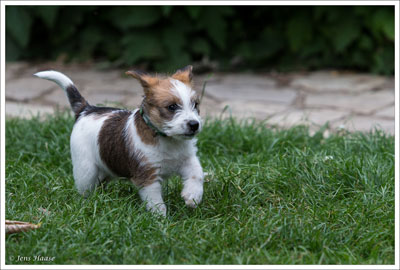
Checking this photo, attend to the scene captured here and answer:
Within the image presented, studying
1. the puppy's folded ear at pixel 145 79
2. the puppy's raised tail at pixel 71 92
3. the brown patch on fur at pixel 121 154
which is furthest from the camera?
the puppy's raised tail at pixel 71 92

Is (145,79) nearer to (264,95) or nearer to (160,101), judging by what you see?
(160,101)

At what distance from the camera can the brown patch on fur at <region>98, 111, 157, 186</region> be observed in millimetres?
3993

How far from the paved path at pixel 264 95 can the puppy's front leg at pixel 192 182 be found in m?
2.27

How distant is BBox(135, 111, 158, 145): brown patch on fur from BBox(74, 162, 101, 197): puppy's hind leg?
503 millimetres

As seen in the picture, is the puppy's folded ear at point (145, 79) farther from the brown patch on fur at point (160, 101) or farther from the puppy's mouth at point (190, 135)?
the puppy's mouth at point (190, 135)

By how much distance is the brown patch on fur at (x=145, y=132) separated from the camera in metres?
3.98

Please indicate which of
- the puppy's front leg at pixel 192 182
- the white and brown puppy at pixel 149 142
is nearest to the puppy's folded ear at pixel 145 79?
the white and brown puppy at pixel 149 142

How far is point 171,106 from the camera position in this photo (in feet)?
12.5

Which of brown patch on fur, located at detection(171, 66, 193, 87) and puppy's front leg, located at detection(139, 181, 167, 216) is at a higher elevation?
brown patch on fur, located at detection(171, 66, 193, 87)

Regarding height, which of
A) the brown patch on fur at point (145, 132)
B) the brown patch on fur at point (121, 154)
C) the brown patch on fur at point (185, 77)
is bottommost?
the brown patch on fur at point (121, 154)

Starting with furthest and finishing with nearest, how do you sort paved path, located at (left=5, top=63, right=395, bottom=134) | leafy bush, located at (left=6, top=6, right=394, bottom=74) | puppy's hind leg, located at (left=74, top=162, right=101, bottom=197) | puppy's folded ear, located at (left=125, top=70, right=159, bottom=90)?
1. leafy bush, located at (left=6, top=6, right=394, bottom=74)
2. paved path, located at (left=5, top=63, right=395, bottom=134)
3. puppy's hind leg, located at (left=74, top=162, right=101, bottom=197)
4. puppy's folded ear, located at (left=125, top=70, right=159, bottom=90)

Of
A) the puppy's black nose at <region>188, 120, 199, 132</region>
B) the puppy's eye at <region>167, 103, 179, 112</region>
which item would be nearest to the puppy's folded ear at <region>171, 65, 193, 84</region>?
the puppy's eye at <region>167, 103, 179, 112</region>
